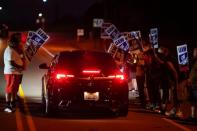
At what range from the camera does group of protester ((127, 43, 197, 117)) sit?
55.2 feet

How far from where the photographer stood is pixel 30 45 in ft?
90.7

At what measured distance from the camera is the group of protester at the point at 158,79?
16.8 metres

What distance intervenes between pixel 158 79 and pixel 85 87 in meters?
2.98

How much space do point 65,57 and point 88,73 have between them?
948mm

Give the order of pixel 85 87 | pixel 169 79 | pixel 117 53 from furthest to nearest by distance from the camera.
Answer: pixel 117 53, pixel 169 79, pixel 85 87

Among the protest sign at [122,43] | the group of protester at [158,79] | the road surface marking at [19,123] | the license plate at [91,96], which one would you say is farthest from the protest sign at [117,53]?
the road surface marking at [19,123]

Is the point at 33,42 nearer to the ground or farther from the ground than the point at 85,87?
farther from the ground

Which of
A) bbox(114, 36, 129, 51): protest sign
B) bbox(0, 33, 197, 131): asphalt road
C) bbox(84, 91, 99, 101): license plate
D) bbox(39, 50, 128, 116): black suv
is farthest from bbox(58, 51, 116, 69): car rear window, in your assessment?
bbox(114, 36, 129, 51): protest sign

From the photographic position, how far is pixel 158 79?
58.5ft

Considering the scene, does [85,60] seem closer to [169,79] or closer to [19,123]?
[169,79]

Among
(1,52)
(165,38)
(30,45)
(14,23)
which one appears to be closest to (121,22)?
(165,38)

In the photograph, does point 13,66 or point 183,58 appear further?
point 183,58

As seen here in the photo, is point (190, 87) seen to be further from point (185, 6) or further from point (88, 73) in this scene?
point (185, 6)

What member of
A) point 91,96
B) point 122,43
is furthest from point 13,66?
point 122,43
